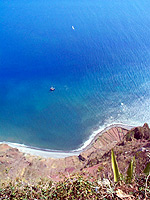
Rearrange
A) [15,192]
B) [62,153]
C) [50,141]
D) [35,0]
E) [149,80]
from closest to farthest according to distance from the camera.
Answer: [15,192] → [62,153] → [50,141] → [149,80] → [35,0]

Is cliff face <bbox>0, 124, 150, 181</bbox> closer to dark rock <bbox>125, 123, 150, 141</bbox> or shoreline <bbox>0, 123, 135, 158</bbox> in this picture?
dark rock <bbox>125, 123, 150, 141</bbox>

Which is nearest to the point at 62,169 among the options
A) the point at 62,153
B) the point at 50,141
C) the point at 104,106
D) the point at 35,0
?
the point at 62,153

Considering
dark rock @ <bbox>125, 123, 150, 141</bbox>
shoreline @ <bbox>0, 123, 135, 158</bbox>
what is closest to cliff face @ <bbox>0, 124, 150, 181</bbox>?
dark rock @ <bbox>125, 123, 150, 141</bbox>

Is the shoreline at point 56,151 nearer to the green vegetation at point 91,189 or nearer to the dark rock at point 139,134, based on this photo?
the dark rock at point 139,134

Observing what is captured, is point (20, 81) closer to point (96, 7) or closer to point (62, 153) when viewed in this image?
point (62, 153)

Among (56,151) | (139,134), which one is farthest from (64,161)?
(139,134)

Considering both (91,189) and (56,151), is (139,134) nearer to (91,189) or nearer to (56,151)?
(56,151)

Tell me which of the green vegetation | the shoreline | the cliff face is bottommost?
the green vegetation

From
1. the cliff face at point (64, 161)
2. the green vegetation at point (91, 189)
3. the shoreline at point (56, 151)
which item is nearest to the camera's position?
the green vegetation at point (91, 189)

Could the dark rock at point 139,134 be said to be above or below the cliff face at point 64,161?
above

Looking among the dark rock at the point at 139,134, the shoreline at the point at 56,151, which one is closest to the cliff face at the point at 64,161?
the dark rock at the point at 139,134

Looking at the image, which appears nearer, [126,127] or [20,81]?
[126,127]
